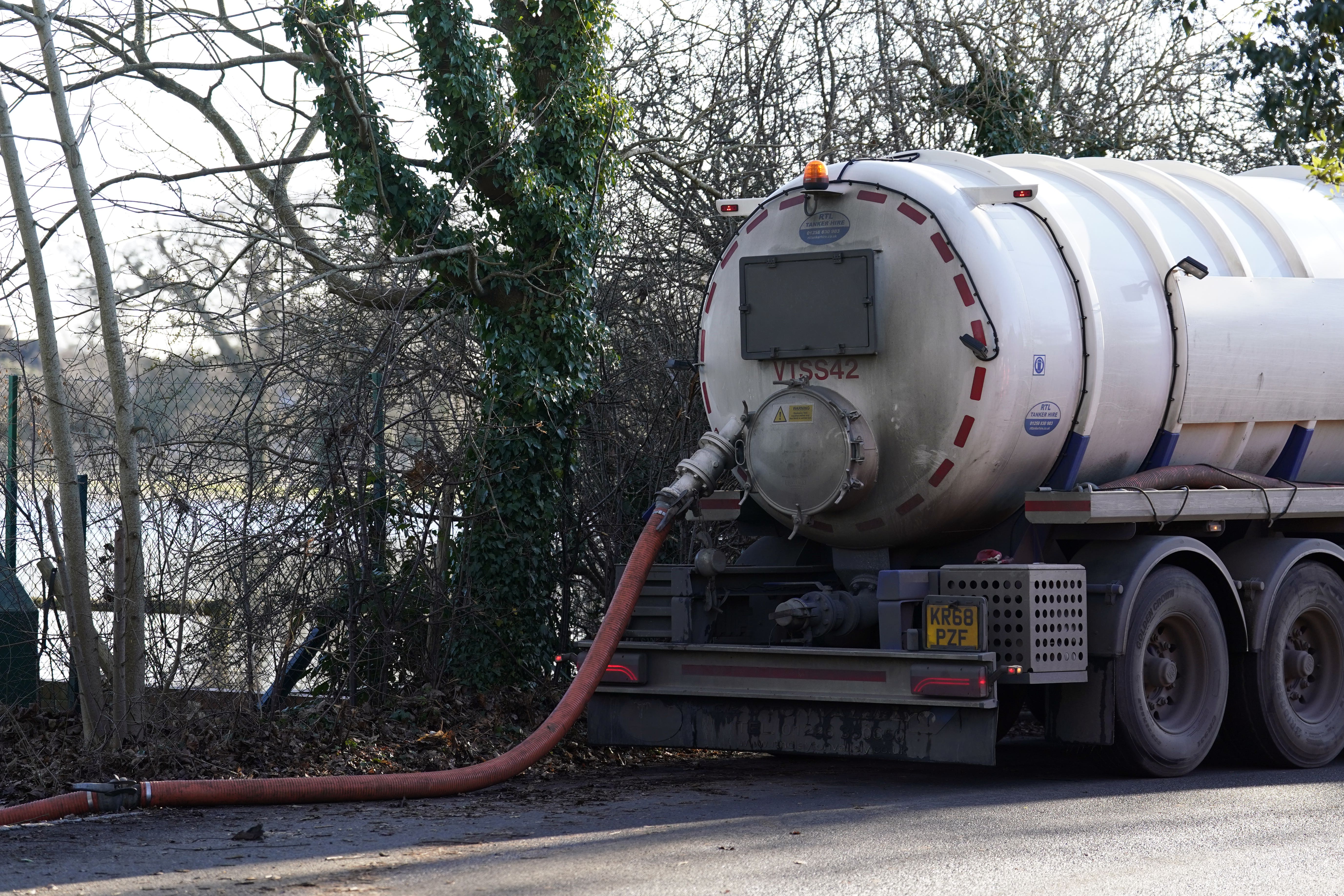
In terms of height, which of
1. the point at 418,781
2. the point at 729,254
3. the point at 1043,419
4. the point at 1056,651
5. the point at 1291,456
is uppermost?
the point at 729,254

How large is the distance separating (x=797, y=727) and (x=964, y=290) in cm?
225

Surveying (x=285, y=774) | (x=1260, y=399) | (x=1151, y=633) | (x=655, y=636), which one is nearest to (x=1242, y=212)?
(x=1260, y=399)

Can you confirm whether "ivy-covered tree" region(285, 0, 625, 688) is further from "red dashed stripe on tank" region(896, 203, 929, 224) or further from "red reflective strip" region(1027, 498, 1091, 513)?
"red reflective strip" region(1027, 498, 1091, 513)

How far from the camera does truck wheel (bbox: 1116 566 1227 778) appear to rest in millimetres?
7371

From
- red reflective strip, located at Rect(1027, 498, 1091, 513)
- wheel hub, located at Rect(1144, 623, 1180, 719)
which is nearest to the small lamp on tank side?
red reflective strip, located at Rect(1027, 498, 1091, 513)

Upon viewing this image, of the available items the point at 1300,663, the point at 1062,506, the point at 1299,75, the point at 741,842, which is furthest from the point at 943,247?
the point at 1299,75

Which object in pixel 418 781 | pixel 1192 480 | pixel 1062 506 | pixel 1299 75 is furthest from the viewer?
pixel 1299 75

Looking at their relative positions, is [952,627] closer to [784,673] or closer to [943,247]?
[784,673]

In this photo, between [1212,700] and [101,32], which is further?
[101,32]

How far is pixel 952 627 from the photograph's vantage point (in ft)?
23.0

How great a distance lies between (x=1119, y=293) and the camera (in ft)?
25.5

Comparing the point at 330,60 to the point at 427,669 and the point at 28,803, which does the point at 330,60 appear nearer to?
the point at 427,669

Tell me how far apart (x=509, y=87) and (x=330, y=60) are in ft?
5.48

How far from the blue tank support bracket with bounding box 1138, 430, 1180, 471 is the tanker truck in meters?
0.02
